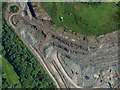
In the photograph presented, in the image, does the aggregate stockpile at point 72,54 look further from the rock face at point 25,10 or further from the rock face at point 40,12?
the rock face at point 40,12

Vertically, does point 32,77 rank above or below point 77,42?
below

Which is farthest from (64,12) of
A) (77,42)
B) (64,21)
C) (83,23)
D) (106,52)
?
(106,52)

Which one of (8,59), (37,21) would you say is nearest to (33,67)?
(8,59)

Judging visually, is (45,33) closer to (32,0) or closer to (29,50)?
(29,50)

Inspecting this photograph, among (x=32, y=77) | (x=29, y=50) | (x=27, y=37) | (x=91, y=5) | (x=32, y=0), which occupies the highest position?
(x=32, y=0)

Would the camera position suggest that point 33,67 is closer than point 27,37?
Yes

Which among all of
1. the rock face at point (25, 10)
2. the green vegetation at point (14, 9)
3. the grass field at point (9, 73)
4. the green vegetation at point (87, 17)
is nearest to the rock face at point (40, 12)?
the green vegetation at point (87, 17)
